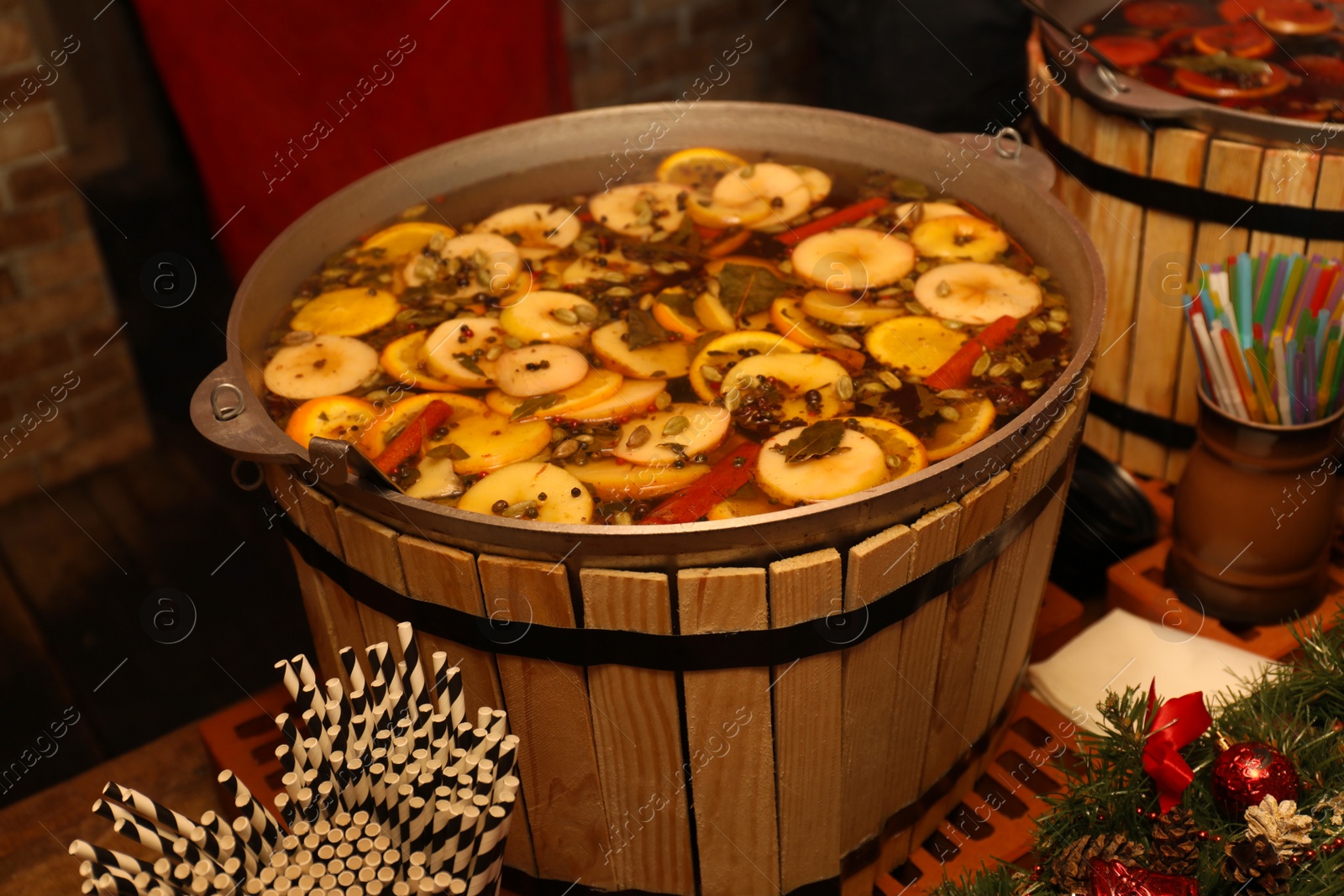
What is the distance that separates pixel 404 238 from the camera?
8.65ft

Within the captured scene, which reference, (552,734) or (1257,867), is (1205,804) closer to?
(1257,867)

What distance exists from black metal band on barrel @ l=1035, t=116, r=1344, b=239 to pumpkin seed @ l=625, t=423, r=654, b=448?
145cm

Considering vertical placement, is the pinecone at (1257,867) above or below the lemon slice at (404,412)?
below

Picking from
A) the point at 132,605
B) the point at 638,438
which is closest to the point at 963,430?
the point at 638,438

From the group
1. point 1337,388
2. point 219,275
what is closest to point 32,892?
point 219,275

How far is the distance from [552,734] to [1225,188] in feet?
6.16

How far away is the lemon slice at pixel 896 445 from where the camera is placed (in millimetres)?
1938

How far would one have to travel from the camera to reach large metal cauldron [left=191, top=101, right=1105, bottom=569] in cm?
170

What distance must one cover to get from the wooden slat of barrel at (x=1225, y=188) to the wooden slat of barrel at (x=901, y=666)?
1104 mm

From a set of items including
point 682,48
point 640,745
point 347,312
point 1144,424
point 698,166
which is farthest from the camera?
point 682,48

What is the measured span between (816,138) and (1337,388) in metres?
1.22

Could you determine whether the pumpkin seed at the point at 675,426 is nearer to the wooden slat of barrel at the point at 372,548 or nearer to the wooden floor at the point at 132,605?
the wooden slat of barrel at the point at 372,548

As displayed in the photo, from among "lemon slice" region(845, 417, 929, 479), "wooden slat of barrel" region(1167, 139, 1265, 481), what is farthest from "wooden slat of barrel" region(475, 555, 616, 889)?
"wooden slat of barrel" region(1167, 139, 1265, 481)

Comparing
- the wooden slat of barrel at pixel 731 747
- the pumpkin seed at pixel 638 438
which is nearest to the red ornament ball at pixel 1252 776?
the wooden slat of barrel at pixel 731 747
